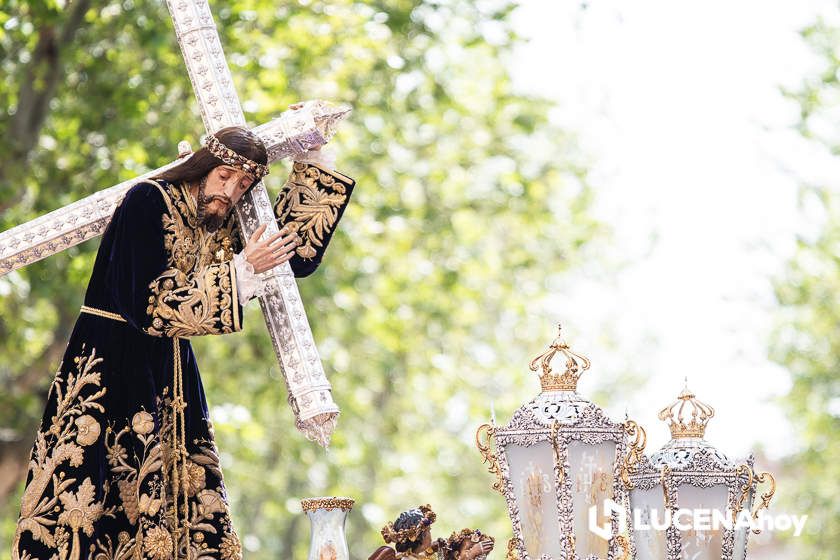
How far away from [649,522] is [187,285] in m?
1.87

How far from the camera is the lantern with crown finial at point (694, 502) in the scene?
5.14m

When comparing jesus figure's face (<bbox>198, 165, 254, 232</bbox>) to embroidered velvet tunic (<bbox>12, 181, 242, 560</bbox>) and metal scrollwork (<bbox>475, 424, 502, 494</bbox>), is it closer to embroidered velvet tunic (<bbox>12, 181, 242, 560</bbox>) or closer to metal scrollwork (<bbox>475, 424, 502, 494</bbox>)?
embroidered velvet tunic (<bbox>12, 181, 242, 560</bbox>)

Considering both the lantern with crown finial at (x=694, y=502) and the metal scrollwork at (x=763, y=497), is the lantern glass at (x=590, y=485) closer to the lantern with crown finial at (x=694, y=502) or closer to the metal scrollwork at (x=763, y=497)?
the lantern with crown finial at (x=694, y=502)

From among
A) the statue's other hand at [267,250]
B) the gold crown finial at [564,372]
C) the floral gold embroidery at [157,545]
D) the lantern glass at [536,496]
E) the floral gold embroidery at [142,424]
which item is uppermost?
the statue's other hand at [267,250]

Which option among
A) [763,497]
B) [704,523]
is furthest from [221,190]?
[763,497]

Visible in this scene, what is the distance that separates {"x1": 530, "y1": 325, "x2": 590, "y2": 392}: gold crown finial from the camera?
488cm

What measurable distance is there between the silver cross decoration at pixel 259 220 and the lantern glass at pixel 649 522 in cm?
118

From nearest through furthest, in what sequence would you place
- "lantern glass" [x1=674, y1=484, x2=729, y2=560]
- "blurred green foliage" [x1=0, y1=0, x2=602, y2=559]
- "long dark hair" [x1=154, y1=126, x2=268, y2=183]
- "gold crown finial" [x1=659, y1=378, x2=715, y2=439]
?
"long dark hair" [x1=154, y1=126, x2=268, y2=183], "lantern glass" [x1=674, y1=484, x2=729, y2=560], "gold crown finial" [x1=659, y1=378, x2=715, y2=439], "blurred green foliage" [x1=0, y1=0, x2=602, y2=559]

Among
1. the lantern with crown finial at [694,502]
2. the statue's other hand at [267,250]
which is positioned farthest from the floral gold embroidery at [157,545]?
the lantern with crown finial at [694,502]

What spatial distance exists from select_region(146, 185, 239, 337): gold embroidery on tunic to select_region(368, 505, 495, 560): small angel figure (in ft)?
2.65

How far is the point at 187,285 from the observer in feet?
15.2

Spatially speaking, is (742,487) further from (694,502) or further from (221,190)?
(221,190)

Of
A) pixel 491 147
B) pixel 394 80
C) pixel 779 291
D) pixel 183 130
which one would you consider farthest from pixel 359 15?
pixel 779 291

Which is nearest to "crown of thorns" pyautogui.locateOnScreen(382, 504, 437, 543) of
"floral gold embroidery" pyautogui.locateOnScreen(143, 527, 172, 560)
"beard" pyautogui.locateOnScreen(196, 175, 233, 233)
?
A: "floral gold embroidery" pyautogui.locateOnScreen(143, 527, 172, 560)
